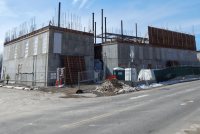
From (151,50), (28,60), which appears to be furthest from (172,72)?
(28,60)

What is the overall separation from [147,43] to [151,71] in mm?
14123

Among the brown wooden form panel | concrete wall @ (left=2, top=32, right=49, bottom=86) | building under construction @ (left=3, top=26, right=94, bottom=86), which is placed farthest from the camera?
the brown wooden form panel

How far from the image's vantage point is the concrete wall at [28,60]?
31328mm

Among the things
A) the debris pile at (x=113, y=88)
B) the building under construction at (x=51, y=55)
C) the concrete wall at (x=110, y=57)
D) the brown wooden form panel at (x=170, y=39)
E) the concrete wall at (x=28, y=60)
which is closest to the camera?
the debris pile at (x=113, y=88)

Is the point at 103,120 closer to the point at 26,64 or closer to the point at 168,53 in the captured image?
the point at 26,64

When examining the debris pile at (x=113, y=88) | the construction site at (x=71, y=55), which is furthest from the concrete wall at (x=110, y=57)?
the debris pile at (x=113, y=88)

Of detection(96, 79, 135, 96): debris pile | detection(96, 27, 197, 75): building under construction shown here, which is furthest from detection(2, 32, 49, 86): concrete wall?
detection(96, 27, 197, 75): building under construction

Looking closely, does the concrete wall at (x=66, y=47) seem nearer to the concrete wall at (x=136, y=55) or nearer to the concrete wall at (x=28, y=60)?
the concrete wall at (x=28, y=60)

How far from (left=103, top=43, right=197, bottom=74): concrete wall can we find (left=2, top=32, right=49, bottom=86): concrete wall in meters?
11.6

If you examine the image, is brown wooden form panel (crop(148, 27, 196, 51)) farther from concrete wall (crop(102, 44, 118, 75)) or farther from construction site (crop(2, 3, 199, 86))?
concrete wall (crop(102, 44, 118, 75))

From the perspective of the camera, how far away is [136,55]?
41.5m

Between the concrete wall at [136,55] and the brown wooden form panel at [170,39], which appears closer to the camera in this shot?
the concrete wall at [136,55]

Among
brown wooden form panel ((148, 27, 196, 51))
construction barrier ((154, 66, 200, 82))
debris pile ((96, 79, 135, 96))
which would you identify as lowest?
debris pile ((96, 79, 135, 96))

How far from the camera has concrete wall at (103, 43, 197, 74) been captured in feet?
128
